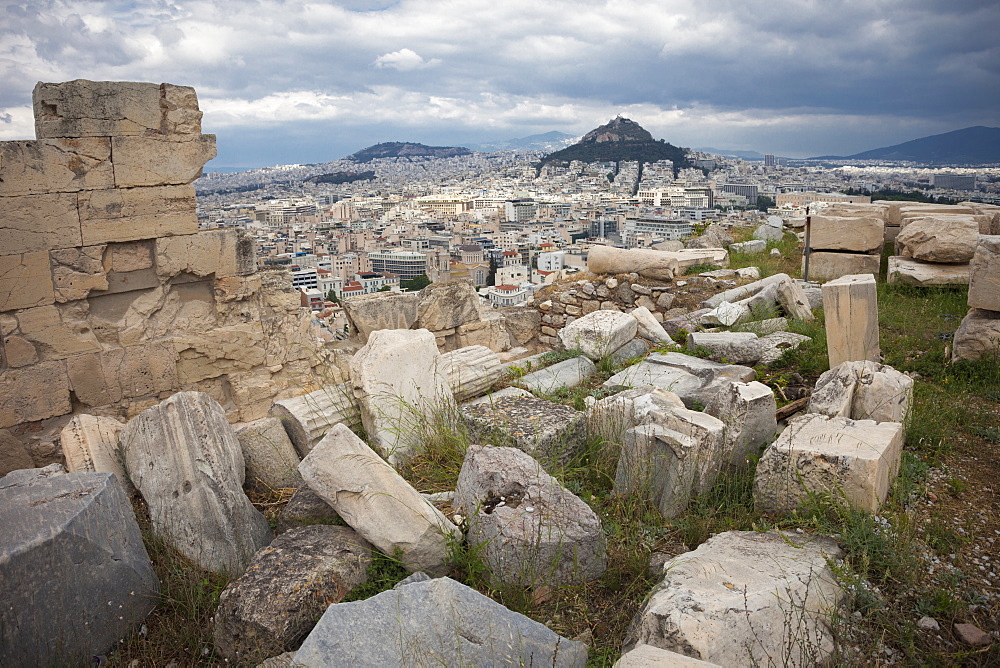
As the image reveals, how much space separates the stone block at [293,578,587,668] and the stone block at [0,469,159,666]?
103cm

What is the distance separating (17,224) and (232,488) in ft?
10.7

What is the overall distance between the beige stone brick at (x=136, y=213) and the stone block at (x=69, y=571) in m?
2.97

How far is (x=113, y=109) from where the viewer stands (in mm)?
4930

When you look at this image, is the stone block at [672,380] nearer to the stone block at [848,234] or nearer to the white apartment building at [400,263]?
the stone block at [848,234]

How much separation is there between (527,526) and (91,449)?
240 centimetres

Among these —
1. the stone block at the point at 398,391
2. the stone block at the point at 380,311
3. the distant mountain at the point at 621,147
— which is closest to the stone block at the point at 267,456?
the stone block at the point at 398,391

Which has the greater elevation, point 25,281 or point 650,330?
point 25,281

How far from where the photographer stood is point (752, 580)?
233cm

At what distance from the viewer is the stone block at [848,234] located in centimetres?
856

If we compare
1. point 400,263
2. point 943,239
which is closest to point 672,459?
point 943,239

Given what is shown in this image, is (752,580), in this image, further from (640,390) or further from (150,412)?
(150,412)

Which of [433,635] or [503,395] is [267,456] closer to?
[503,395]

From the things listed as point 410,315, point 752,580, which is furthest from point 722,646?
point 410,315

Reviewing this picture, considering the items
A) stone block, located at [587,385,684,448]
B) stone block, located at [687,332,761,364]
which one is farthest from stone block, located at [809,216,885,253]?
Result: stone block, located at [587,385,684,448]
